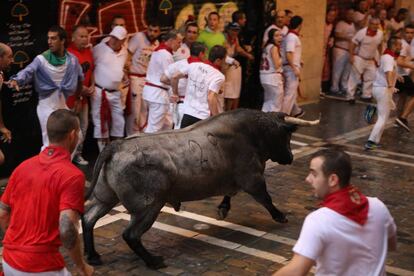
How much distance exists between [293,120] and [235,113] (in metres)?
0.70

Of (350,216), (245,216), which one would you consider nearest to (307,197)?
(245,216)

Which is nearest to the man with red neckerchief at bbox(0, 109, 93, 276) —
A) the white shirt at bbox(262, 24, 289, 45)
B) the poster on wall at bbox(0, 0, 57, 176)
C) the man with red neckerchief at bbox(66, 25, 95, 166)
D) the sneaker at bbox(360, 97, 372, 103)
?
the man with red neckerchief at bbox(66, 25, 95, 166)

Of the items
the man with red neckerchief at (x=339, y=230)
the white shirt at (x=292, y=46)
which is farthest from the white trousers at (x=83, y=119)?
the man with red neckerchief at (x=339, y=230)

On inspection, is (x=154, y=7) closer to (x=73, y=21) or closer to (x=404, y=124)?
(x=73, y=21)

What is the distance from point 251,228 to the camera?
8328 mm

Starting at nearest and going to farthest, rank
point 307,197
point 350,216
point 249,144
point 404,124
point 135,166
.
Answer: point 350,216 < point 135,166 < point 249,144 < point 307,197 < point 404,124

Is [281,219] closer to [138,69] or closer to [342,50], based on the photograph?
[138,69]

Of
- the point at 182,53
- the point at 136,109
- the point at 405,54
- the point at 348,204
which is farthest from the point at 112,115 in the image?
the point at 348,204

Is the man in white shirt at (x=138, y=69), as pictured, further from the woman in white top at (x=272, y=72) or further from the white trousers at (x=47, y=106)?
the woman in white top at (x=272, y=72)

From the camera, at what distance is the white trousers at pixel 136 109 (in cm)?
1170

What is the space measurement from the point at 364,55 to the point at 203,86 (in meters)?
8.01

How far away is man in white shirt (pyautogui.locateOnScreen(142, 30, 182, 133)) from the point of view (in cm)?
1096

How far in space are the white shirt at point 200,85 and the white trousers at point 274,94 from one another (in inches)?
174

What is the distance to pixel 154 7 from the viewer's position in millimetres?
12367
